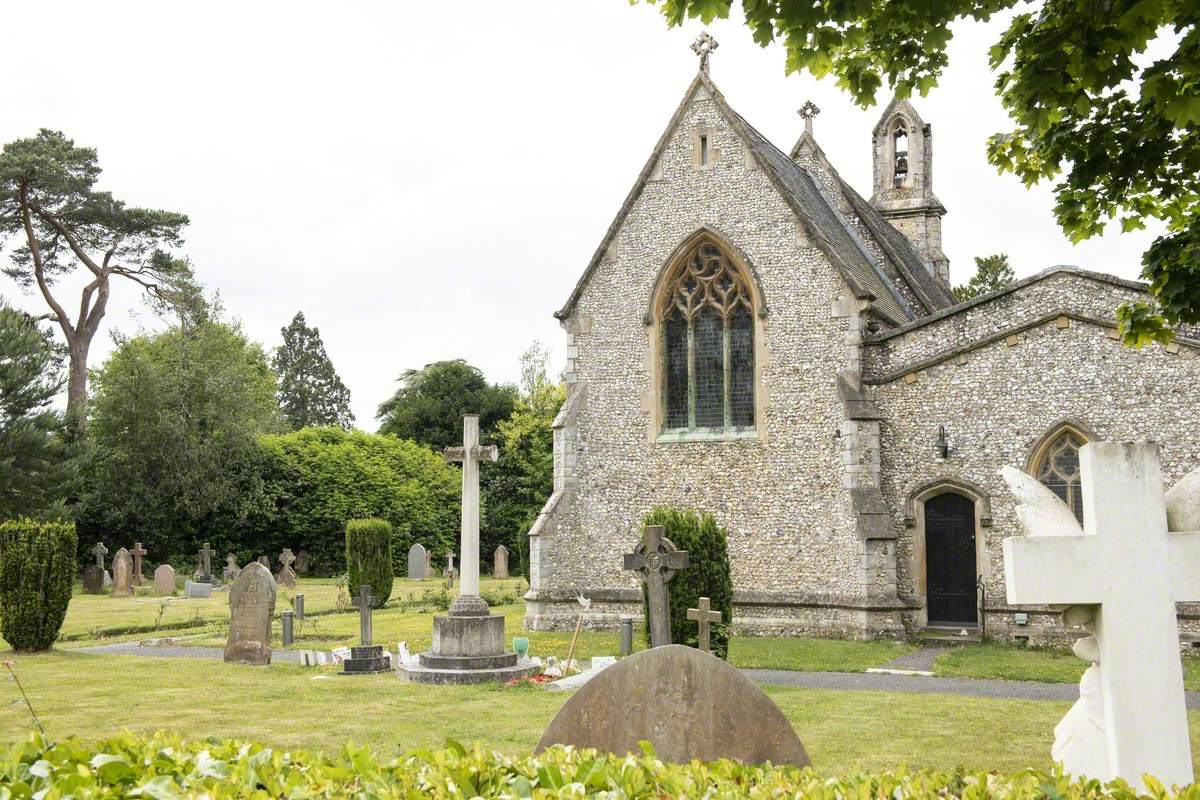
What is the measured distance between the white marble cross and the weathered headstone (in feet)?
A: 98.2

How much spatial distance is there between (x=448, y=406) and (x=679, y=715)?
152 feet

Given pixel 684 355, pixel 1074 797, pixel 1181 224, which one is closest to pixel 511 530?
pixel 684 355

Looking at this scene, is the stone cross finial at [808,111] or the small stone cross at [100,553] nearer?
the stone cross finial at [808,111]

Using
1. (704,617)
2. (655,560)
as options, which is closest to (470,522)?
(655,560)

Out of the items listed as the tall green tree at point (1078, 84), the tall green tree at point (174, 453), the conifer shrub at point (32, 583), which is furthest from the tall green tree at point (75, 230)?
the tall green tree at point (1078, 84)

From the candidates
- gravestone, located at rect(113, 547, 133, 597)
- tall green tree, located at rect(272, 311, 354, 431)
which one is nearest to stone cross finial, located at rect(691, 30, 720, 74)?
gravestone, located at rect(113, 547, 133, 597)

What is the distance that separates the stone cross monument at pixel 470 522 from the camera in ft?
45.1

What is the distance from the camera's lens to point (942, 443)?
17.4 m

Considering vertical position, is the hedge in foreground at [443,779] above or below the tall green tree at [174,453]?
below

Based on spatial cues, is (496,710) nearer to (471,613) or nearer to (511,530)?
(471,613)

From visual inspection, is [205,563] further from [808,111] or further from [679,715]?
[679,715]

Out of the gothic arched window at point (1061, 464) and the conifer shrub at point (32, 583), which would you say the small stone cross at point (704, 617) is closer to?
the gothic arched window at point (1061, 464)

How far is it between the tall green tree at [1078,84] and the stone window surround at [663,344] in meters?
9.98

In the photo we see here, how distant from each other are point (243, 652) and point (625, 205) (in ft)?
34.2
